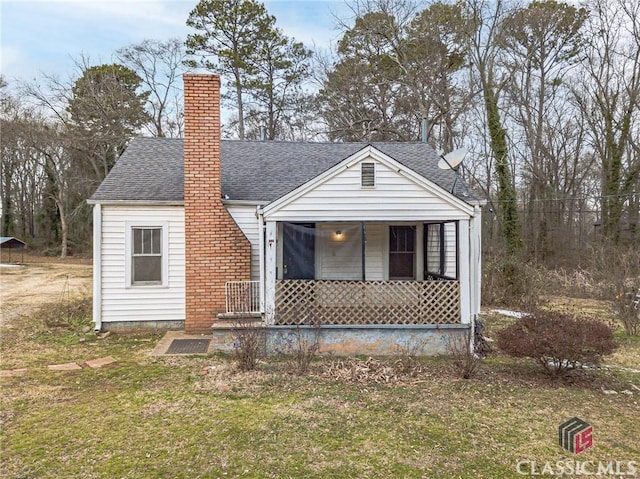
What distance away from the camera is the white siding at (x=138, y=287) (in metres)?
9.15

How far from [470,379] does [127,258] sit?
737 centimetres

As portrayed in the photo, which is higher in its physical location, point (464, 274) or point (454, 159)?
point (454, 159)

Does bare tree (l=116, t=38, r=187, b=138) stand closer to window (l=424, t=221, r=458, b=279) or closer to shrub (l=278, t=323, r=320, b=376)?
window (l=424, t=221, r=458, b=279)

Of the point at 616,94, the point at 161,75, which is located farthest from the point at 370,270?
the point at 161,75

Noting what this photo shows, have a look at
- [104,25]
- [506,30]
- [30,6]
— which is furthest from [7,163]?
[506,30]

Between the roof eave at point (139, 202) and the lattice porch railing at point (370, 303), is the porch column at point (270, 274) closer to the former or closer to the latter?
the lattice porch railing at point (370, 303)

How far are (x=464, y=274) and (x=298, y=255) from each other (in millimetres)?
3880

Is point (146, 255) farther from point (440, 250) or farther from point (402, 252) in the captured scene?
point (440, 250)

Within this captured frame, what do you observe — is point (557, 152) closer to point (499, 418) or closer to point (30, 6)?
point (499, 418)

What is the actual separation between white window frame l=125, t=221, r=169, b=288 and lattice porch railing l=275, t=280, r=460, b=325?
122 inches

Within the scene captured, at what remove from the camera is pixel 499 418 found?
16.1 feet

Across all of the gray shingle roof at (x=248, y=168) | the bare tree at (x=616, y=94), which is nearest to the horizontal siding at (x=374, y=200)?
the gray shingle roof at (x=248, y=168)

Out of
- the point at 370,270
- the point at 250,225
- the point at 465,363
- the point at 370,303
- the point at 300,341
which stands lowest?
the point at 465,363

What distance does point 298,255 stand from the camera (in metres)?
9.84
